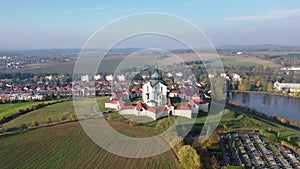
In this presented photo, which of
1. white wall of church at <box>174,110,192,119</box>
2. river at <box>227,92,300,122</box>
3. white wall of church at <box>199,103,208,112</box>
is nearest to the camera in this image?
white wall of church at <box>174,110,192,119</box>

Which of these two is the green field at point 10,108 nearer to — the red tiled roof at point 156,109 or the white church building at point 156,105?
the white church building at point 156,105

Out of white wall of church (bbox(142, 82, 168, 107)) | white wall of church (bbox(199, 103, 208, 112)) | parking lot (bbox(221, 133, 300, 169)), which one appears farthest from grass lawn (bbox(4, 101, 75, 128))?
parking lot (bbox(221, 133, 300, 169))

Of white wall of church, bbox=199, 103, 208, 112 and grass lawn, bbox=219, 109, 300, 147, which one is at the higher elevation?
white wall of church, bbox=199, 103, 208, 112

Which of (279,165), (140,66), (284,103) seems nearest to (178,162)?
(279,165)

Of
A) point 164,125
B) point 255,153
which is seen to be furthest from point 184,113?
point 255,153

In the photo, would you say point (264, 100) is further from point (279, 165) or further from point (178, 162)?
point (178, 162)

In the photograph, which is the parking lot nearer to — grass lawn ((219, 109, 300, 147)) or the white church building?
grass lawn ((219, 109, 300, 147))
